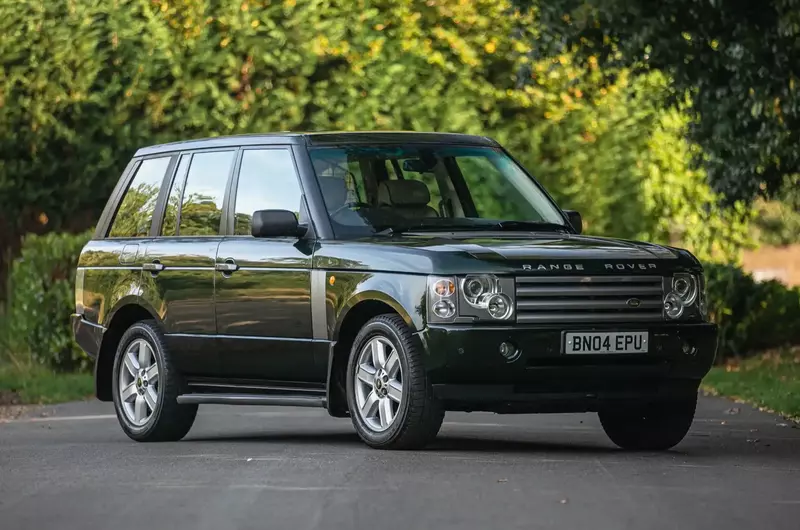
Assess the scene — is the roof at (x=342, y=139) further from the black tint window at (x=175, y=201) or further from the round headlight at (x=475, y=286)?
the round headlight at (x=475, y=286)

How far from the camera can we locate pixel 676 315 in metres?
11.3

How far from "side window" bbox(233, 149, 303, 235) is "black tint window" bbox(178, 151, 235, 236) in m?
0.20

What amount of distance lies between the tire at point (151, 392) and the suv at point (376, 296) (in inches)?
0.6

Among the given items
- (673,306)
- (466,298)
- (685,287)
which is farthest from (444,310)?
→ (685,287)

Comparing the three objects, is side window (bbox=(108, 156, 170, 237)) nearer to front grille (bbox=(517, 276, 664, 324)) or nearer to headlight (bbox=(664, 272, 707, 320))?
front grille (bbox=(517, 276, 664, 324))

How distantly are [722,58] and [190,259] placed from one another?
256 inches

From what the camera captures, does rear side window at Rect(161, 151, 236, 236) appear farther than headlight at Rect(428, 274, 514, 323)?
Yes

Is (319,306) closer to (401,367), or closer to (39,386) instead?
Result: (401,367)

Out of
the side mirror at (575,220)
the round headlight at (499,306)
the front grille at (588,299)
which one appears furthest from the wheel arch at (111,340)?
the front grille at (588,299)

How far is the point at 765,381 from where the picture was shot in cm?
1886

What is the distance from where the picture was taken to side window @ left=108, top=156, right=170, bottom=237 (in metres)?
13.7

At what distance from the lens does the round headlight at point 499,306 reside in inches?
427

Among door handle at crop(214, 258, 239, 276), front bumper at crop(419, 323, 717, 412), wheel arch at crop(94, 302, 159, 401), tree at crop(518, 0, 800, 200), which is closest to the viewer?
→ front bumper at crop(419, 323, 717, 412)

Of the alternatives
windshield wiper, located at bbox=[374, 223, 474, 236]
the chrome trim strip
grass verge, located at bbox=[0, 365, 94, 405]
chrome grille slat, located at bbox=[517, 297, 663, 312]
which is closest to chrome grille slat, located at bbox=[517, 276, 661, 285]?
chrome grille slat, located at bbox=[517, 297, 663, 312]
